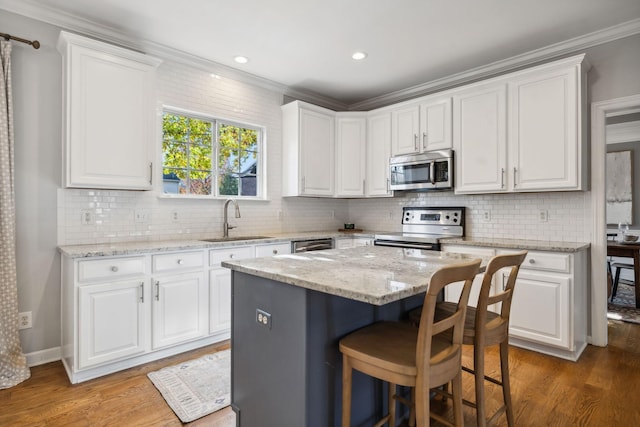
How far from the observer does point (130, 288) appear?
8.68ft

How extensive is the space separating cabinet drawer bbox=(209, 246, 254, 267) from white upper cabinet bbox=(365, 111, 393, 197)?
6.18ft

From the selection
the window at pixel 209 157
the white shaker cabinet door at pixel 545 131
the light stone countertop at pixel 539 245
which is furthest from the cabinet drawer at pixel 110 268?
the white shaker cabinet door at pixel 545 131

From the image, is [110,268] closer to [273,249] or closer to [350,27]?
[273,249]

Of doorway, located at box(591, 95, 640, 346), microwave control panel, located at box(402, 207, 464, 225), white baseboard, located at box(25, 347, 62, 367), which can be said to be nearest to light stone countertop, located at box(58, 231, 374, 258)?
white baseboard, located at box(25, 347, 62, 367)

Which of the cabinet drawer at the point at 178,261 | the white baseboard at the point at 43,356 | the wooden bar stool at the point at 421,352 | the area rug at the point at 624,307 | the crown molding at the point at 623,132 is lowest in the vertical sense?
the area rug at the point at 624,307

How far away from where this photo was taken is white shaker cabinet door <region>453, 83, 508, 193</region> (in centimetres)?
341

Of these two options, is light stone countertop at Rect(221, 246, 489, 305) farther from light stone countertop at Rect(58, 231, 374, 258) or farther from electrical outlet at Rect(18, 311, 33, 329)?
electrical outlet at Rect(18, 311, 33, 329)

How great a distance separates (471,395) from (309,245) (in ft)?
6.92

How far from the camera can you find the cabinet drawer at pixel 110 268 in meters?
2.45

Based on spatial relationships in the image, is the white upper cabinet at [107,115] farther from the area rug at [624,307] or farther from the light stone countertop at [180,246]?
the area rug at [624,307]

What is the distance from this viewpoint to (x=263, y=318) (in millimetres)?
1697

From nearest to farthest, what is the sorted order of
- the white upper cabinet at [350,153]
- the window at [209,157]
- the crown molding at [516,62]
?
the crown molding at [516,62] < the window at [209,157] < the white upper cabinet at [350,153]

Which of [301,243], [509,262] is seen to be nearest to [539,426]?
[509,262]

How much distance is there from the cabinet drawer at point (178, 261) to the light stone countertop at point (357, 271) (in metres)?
1.23
